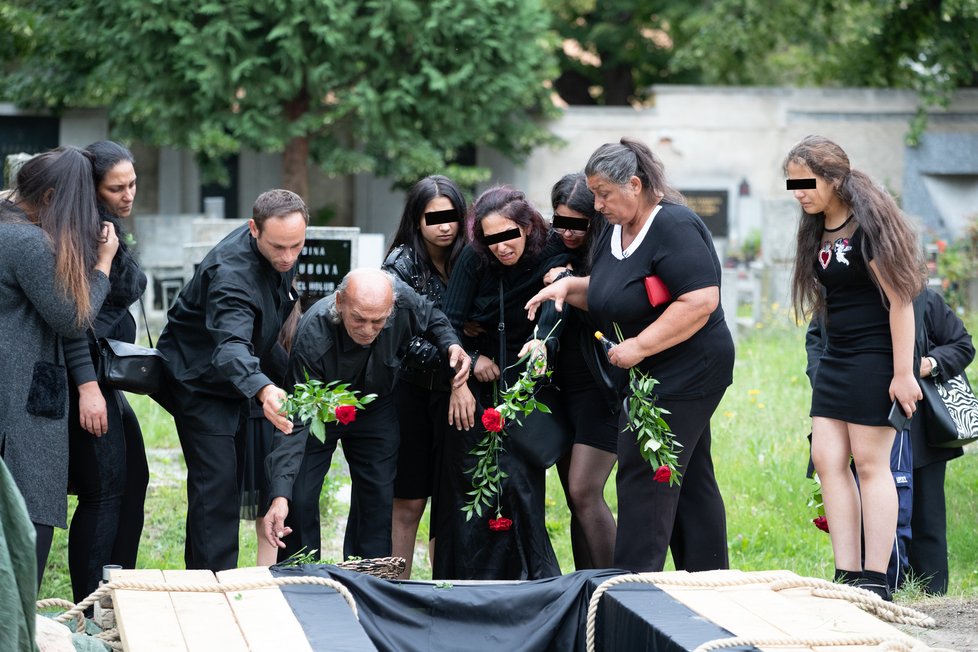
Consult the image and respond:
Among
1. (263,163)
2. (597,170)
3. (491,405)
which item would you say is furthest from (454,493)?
(263,163)

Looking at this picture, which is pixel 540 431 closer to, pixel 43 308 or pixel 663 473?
pixel 663 473

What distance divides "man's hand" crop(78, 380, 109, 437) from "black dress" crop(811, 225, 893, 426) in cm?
280

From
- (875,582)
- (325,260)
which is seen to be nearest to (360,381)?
(875,582)

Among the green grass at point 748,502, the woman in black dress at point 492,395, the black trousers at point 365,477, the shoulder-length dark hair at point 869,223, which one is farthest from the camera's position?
the green grass at point 748,502

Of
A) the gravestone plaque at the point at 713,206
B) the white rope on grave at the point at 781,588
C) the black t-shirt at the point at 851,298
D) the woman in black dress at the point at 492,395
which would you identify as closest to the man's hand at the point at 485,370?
the woman in black dress at the point at 492,395

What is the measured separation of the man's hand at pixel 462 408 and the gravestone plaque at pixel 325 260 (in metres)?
2.91

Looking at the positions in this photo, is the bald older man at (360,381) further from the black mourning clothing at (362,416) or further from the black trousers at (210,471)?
the black trousers at (210,471)

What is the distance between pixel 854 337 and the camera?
4.86 meters

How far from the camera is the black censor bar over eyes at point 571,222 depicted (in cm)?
509

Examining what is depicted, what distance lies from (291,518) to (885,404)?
2.40 metres

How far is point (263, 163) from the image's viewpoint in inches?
865

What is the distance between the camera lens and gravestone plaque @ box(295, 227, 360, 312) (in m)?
7.77

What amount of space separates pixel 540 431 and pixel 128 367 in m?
1.67

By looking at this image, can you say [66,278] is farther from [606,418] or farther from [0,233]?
[606,418]
